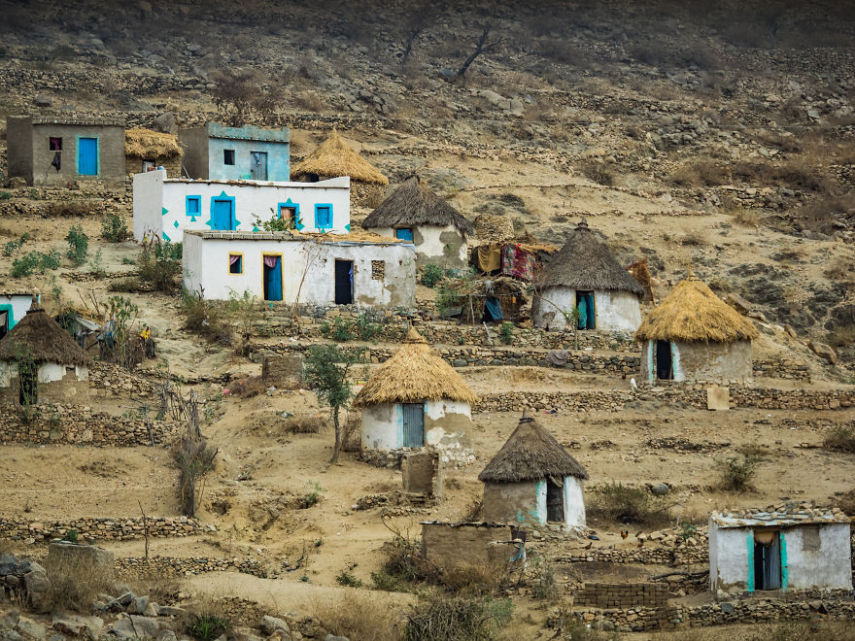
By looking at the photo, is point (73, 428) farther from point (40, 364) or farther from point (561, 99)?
point (561, 99)

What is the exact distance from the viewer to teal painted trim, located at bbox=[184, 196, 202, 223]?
3862cm

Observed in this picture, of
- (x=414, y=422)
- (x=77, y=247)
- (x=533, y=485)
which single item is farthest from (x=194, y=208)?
(x=533, y=485)

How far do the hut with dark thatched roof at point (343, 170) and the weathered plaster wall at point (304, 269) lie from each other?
301 inches

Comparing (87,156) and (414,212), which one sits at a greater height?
(87,156)

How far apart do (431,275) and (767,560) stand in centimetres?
1796

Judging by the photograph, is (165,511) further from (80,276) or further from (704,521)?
(80,276)

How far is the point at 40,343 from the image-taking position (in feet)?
93.1

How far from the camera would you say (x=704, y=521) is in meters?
25.7

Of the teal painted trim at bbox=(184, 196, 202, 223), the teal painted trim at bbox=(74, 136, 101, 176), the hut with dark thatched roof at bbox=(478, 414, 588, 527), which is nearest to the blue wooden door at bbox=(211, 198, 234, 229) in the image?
the teal painted trim at bbox=(184, 196, 202, 223)

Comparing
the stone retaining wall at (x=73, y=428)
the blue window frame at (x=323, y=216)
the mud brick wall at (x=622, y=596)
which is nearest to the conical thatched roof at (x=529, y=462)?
the mud brick wall at (x=622, y=596)

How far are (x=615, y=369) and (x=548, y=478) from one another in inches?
380

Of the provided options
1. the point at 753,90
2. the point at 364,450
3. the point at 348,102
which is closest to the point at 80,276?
the point at 364,450

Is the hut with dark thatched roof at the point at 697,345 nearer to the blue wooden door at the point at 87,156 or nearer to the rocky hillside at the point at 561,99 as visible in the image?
the rocky hillside at the point at 561,99

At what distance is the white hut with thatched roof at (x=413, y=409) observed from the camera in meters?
28.6
